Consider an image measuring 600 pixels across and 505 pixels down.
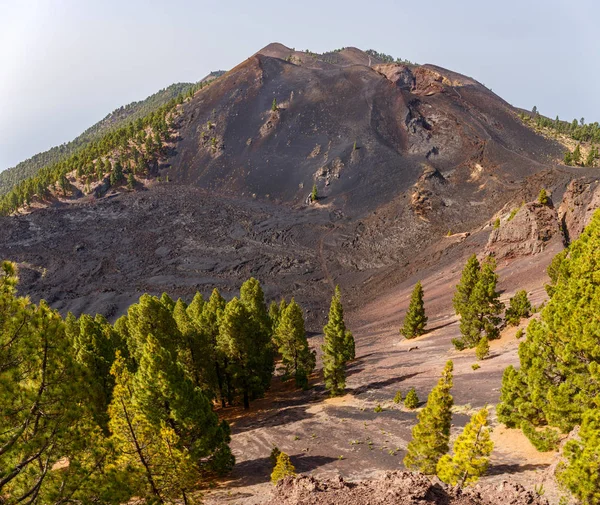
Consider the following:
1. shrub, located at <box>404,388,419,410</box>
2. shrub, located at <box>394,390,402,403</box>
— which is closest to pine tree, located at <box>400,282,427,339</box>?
shrub, located at <box>394,390,402,403</box>

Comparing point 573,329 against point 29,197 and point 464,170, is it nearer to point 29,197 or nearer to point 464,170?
point 464,170

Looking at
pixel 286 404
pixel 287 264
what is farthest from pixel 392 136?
pixel 286 404

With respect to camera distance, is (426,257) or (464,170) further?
(464,170)

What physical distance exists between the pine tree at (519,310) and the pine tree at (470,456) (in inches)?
1014

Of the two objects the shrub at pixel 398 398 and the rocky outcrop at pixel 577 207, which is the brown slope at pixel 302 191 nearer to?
the rocky outcrop at pixel 577 207

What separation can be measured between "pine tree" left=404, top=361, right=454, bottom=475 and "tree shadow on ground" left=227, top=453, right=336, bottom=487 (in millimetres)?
6332

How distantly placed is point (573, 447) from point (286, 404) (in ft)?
80.3

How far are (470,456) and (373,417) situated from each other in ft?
45.5

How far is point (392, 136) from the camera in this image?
11262 centimetres

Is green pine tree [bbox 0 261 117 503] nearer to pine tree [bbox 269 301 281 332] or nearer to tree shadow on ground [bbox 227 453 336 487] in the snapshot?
tree shadow on ground [bbox 227 453 336 487]

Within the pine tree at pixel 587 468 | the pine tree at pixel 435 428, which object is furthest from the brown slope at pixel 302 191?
the pine tree at pixel 587 468

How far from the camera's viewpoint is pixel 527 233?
174 feet

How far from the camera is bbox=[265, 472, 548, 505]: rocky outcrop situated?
32.9ft

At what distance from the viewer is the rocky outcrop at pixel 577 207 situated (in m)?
46.8
